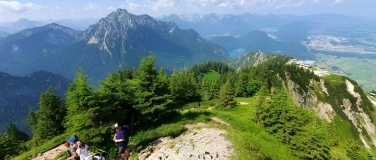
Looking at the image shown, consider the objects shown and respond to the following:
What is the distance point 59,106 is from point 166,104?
1198 inches

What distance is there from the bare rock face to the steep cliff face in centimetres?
7466

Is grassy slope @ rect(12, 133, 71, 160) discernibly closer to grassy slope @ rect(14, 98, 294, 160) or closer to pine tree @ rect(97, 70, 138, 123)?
→ grassy slope @ rect(14, 98, 294, 160)

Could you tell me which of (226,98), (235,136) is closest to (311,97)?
(226,98)

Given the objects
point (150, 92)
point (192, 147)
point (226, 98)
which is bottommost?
point (226, 98)

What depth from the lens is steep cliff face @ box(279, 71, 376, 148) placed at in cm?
9119

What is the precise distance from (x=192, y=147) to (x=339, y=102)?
104 meters

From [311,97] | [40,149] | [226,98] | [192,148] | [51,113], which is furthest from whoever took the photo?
[311,97]

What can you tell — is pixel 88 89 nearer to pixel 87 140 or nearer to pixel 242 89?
pixel 87 140

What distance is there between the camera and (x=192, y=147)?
21688mm

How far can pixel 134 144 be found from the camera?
24.0 m

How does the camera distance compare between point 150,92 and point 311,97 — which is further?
point 311,97

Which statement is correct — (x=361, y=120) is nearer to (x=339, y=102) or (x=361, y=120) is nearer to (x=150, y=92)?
(x=339, y=102)

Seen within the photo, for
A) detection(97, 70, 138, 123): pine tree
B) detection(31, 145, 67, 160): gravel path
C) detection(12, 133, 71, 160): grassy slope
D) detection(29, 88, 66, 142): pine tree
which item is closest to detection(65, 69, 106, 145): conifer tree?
detection(97, 70, 138, 123): pine tree

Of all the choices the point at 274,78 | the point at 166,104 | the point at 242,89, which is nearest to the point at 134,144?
the point at 166,104
